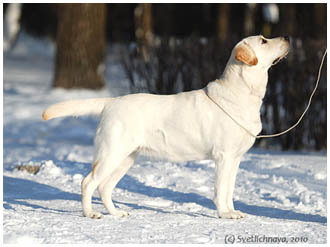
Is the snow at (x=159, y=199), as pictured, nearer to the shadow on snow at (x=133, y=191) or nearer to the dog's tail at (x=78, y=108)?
the shadow on snow at (x=133, y=191)

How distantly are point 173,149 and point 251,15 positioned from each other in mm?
19443

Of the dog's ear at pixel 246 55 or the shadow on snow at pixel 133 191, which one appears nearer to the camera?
the dog's ear at pixel 246 55

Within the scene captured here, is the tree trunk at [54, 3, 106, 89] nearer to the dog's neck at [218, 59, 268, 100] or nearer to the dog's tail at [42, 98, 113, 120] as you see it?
the dog's tail at [42, 98, 113, 120]

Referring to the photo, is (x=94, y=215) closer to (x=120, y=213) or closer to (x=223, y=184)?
(x=120, y=213)

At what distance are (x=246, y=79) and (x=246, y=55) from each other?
22cm

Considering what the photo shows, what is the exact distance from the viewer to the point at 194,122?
486cm

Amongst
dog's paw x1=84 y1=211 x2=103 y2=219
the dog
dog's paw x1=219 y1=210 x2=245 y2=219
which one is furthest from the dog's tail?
dog's paw x1=219 y1=210 x2=245 y2=219

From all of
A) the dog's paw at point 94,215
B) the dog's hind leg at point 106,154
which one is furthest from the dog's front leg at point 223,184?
the dog's paw at point 94,215

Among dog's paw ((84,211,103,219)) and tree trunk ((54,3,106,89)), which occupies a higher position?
tree trunk ((54,3,106,89))

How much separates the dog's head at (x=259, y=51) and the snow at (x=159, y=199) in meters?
1.28

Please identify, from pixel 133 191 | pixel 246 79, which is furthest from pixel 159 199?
pixel 246 79

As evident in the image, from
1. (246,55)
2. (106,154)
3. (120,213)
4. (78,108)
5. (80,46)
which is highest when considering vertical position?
(246,55)

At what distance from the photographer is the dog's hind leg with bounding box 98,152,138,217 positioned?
501cm

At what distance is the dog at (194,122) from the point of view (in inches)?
189
